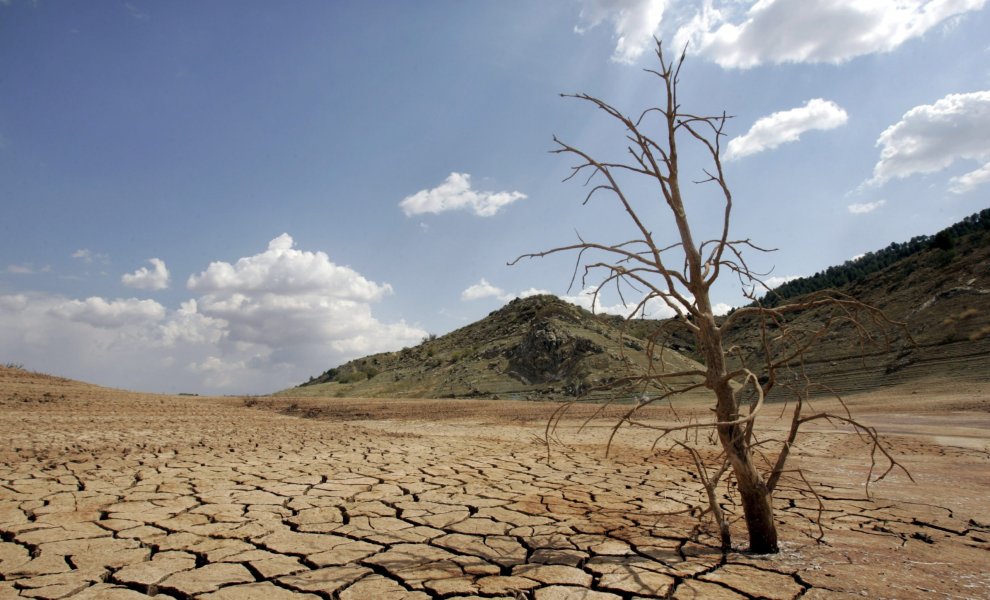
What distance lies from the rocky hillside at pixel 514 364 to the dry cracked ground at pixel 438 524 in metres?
12.6

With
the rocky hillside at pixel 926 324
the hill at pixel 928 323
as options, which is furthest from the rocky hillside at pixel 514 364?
the hill at pixel 928 323

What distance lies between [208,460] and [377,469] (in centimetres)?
179

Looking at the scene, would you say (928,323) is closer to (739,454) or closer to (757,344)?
(757,344)

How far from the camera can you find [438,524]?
3.53 metres

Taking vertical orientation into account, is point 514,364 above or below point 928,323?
below

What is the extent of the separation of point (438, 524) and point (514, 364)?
21027 millimetres

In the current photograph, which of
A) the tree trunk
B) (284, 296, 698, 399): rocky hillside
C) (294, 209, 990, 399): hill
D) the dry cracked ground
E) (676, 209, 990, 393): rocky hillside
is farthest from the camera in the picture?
(284, 296, 698, 399): rocky hillside

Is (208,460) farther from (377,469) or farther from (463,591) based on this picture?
(463,591)

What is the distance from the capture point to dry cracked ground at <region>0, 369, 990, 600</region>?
2488mm

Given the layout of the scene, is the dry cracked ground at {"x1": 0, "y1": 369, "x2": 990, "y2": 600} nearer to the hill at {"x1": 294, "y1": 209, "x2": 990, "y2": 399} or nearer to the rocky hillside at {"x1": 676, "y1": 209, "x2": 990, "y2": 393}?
the hill at {"x1": 294, "y1": 209, "x2": 990, "y2": 399}

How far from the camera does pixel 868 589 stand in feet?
7.81

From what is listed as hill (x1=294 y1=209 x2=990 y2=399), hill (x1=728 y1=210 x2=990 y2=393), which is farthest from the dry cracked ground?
hill (x1=728 y1=210 x2=990 y2=393)

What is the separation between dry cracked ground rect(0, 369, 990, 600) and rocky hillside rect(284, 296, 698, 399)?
497 inches

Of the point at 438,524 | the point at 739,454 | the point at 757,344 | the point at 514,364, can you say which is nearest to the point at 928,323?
the point at 757,344
